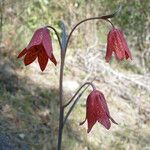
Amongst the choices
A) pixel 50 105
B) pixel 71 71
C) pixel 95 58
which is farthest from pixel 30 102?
pixel 95 58

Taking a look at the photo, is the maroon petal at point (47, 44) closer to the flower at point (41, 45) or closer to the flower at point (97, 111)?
the flower at point (41, 45)

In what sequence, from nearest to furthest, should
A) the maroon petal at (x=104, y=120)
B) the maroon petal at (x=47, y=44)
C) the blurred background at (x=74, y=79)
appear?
the maroon petal at (x=47, y=44) < the maroon petal at (x=104, y=120) < the blurred background at (x=74, y=79)

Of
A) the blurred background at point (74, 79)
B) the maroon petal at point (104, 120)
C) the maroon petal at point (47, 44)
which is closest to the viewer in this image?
the maroon petal at point (47, 44)

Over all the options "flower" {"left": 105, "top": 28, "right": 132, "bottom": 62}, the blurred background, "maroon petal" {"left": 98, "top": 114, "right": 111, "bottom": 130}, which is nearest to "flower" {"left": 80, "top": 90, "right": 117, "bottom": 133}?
"maroon petal" {"left": 98, "top": 114, "right": 111, "bottom": 130}

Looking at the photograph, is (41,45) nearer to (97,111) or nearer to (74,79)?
(97,111)

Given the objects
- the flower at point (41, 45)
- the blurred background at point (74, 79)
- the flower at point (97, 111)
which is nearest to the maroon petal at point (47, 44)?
the flower at point (41, 45)

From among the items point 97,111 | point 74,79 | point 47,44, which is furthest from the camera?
point 74,79

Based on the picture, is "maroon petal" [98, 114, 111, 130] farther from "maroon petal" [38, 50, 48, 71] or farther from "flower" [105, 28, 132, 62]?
"maroon petal" [38, 50, 48, 71]

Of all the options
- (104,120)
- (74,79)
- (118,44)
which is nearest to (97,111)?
(104,120)
